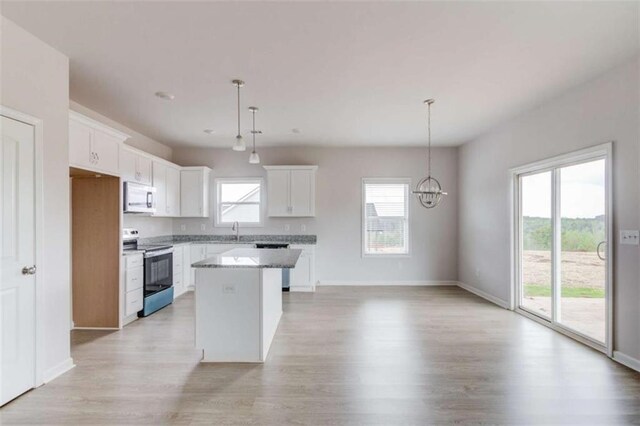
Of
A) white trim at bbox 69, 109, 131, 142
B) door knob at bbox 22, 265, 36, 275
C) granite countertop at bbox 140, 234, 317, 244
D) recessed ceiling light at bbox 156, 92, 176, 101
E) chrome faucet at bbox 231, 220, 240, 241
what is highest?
recessed ceiling light at bbox 156, 92, 176, 101

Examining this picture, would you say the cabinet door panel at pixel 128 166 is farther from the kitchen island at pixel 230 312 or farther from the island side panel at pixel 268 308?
the island side panel at pixel 268 308

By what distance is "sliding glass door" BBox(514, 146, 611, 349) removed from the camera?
10.3ft

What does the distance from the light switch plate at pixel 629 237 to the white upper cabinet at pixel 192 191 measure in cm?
590

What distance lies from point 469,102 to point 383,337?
9.71 feet

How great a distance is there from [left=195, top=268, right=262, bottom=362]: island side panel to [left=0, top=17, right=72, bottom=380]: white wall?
1.11 m

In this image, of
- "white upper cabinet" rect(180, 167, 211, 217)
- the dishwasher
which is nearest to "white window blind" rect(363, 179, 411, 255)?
the dishwasher

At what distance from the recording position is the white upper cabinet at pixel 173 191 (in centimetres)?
553

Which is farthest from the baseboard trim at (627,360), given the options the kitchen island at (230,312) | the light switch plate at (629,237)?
the kitchen island at (230,312)

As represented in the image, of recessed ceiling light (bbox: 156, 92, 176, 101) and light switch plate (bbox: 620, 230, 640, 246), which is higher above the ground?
recessed ceiling light (bbox: 156, 92, 176, 101)

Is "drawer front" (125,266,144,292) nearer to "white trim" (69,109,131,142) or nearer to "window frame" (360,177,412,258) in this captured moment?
"white trim" (69,109,131,142)

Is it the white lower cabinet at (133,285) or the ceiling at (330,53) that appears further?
the white lower cabinet at (133,285)

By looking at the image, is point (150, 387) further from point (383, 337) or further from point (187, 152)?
point (187, 152)

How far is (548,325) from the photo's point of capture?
150 inches

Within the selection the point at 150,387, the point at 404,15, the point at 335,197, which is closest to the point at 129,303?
the point at 150,387
